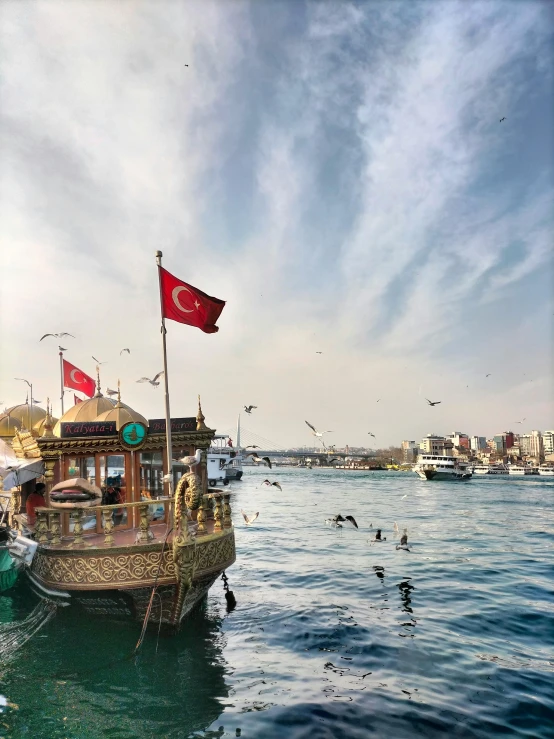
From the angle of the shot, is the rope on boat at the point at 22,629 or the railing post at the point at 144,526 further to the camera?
the rope on boat at the point at 22,629

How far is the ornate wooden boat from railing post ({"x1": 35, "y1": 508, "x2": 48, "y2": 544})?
22mm

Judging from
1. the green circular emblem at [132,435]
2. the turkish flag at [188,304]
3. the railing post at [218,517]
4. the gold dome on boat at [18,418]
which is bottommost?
the railing post at [218,517]

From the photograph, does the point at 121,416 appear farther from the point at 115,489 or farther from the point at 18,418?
the point at 18,418

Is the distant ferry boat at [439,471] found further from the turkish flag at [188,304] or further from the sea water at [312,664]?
the turkish flag at [188,304]

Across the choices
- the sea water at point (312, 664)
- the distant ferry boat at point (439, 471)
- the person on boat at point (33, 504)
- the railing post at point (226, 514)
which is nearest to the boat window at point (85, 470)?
the person on boat at point (33, 504)

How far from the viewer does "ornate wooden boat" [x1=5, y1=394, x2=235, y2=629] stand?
10250 mm

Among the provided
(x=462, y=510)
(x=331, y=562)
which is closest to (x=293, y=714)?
(x=331, y=562)

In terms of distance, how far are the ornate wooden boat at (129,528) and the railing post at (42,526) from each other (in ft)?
0.07

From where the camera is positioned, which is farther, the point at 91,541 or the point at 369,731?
the point at 91,541

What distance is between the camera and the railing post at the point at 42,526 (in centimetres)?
1140

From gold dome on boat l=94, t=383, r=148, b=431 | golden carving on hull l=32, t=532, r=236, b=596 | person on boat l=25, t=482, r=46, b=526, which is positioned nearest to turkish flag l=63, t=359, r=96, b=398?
person on boat l=25, t=482, r=46, b=526

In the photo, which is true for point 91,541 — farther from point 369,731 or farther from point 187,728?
point 369,731

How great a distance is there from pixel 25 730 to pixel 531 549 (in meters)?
24.2

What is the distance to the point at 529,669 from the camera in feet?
33.2
